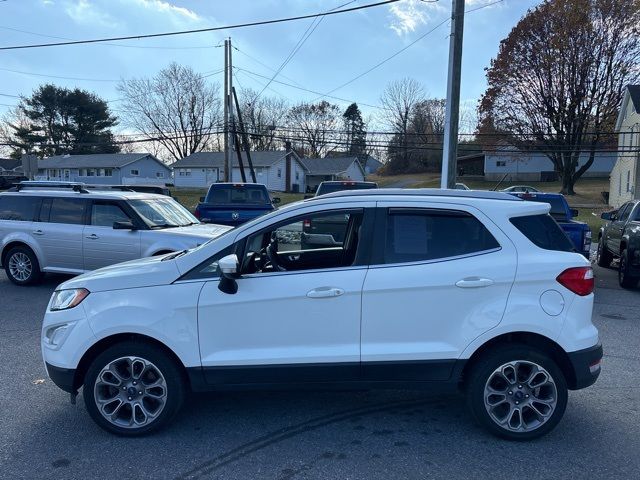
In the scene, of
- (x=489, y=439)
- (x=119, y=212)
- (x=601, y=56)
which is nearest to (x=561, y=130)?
(x=601, y=56)

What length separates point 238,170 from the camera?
58.7 m

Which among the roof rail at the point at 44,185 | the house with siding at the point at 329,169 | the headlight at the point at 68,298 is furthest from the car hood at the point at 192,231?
the house with siding at the point at 329,169

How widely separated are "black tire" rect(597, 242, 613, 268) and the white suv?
968 cm

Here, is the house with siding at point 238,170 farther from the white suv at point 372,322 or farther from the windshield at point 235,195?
the white suv at point 372,322

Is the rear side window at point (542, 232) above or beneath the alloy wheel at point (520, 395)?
above

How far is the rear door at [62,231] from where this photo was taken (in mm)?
9094

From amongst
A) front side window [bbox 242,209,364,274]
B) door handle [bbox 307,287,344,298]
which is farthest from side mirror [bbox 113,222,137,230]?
door handle [bbox 307,287,344,298]

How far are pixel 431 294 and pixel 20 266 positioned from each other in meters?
8.65

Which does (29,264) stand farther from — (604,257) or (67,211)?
(604,257)

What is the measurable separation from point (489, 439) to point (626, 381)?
2.10 metres

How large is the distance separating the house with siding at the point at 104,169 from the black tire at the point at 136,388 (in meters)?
60.6

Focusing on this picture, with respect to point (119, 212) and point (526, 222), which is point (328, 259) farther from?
point (119, 212)

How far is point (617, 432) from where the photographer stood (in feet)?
12.7

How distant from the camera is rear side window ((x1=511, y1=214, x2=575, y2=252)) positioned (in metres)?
3.73
